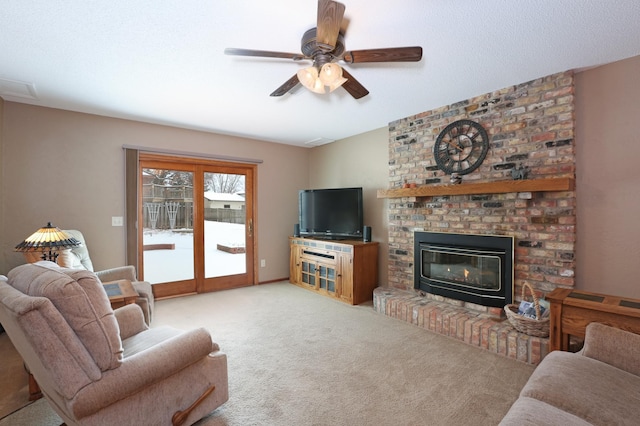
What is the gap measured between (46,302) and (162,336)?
0.85 m

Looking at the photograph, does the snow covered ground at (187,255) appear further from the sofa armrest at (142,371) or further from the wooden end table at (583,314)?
the wooden end table at (583,314)

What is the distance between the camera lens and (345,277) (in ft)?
13.5

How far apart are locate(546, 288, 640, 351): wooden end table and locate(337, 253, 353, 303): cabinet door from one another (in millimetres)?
2242

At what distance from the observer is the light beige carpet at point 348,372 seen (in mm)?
1857

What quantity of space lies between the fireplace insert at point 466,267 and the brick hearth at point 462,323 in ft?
0.57

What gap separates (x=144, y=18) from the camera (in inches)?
74.5

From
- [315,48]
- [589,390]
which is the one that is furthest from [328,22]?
[589,390]

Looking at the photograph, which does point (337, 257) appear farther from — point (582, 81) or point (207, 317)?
point (582, 81)

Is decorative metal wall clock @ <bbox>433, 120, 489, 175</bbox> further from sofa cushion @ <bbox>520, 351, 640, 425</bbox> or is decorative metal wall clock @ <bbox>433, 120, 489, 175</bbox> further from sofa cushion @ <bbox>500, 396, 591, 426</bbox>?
sofa cushion @ <bbox>500, 396, 591, 426</bbox>

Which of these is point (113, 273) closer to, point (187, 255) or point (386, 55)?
point (187, 255)

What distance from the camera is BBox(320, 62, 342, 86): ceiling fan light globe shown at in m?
1.90

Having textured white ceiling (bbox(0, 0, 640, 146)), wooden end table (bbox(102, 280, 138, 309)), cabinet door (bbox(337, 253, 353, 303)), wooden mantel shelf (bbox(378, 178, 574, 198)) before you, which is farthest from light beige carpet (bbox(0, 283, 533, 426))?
textured white ceiling (bbox(0, 0, 640, 146))

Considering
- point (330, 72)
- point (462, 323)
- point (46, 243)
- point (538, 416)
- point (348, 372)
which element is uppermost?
point (330, 72)

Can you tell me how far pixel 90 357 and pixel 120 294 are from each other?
4.45 ft
